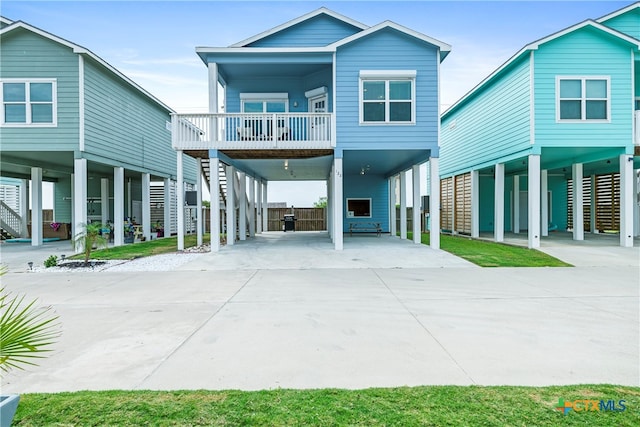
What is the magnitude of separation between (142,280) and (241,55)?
8.27m

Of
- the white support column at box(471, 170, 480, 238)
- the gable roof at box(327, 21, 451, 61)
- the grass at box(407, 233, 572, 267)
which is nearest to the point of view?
the grass at box(407, 233, 572, 267)

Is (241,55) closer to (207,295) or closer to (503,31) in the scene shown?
(207,295)

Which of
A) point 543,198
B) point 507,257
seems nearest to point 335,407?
point 507,257

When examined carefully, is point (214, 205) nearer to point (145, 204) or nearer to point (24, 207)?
point (145, 204)

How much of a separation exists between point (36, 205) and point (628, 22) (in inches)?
981

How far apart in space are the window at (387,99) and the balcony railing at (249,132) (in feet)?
4.38

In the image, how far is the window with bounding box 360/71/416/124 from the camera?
11703mm

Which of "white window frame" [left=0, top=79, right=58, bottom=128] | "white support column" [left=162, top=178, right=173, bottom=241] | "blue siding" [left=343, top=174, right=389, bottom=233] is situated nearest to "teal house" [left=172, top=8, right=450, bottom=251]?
"white window frame" [left=0, top=79, right=58, bottom=128]

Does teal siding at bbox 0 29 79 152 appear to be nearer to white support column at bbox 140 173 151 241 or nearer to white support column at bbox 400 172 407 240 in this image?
white support column at bbox 140 173 151 241

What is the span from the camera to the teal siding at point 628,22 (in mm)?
13783

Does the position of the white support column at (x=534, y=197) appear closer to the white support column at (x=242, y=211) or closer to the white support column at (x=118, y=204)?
the white support column at (x=242, y=211)

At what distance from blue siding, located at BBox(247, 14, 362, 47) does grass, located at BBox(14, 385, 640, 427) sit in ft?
46.0

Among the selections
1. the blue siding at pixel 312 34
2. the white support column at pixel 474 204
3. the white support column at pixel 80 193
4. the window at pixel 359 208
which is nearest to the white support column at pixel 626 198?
the white support column at pixel 474 204

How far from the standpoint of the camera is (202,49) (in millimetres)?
11633
